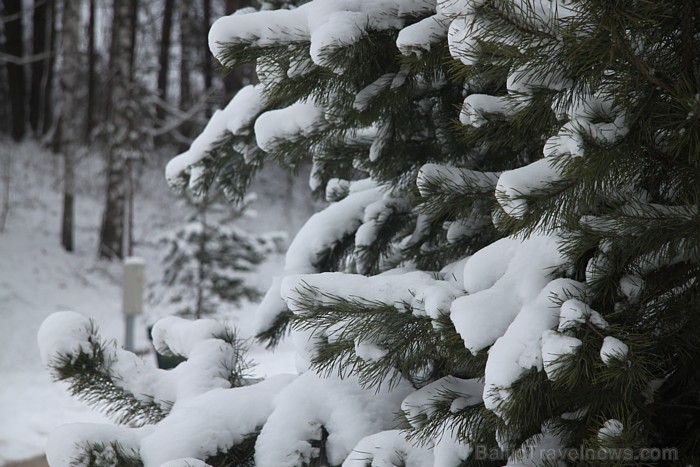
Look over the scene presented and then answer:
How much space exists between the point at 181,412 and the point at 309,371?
392mm

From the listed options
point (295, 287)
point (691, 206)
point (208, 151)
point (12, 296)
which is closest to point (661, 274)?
point (691, 206)

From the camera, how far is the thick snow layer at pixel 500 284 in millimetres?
1296

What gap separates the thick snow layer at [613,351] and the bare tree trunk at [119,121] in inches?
410

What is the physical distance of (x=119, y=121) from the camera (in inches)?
417

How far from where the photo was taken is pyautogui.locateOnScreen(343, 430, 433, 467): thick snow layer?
5.16 feet

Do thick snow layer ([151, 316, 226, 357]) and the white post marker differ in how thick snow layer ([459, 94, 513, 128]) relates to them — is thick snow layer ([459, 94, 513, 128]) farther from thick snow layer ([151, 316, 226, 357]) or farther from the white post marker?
the white post marker

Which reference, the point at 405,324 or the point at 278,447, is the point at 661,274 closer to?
the point at 405,324

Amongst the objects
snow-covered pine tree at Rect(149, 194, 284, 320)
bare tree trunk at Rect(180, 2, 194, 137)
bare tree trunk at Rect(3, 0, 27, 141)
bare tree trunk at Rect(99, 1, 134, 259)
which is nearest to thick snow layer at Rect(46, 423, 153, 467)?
snow-covered pine tree at Rect(149, 194, 284, 320)

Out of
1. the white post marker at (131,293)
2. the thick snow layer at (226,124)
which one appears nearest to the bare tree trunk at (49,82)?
the white post marker at (131,293)

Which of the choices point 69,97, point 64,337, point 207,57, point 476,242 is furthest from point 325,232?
point 207,57

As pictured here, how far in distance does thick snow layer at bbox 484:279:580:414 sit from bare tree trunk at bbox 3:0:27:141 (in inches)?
639

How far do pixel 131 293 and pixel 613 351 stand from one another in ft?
22.0

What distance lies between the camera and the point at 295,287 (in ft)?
5.36

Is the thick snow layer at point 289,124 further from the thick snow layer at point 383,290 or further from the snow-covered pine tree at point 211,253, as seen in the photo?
the snow-covered pine tree at point 211,253
